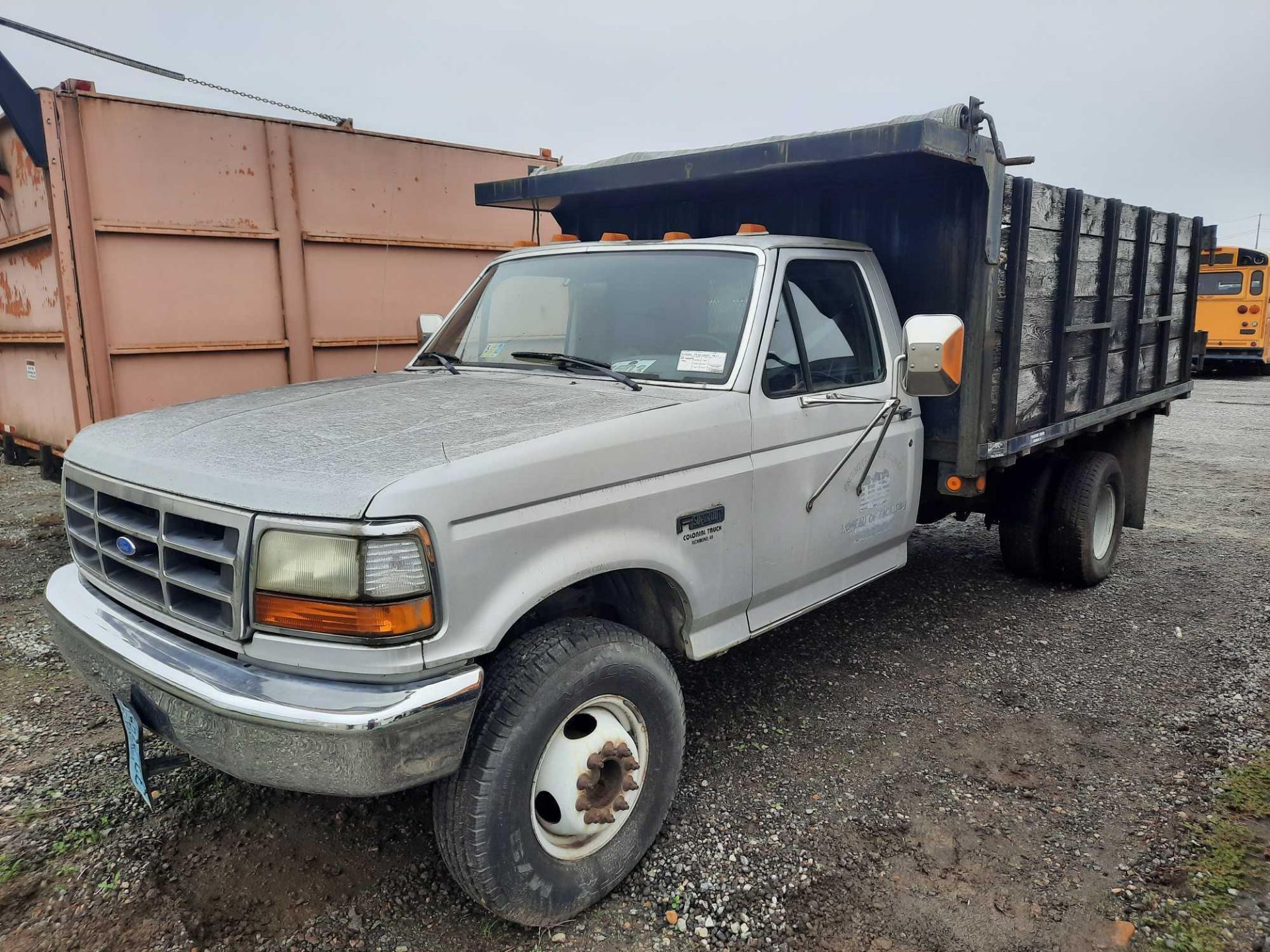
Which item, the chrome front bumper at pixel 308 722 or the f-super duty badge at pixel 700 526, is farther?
the f-super duty badge at pixel 700 526

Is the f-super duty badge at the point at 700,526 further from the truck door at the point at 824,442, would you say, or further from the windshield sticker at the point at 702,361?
the windshield sticker at the point at 702,361

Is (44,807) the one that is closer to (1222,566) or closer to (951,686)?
(951,686)

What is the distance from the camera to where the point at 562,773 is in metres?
2.64

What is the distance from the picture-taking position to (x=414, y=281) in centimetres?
738

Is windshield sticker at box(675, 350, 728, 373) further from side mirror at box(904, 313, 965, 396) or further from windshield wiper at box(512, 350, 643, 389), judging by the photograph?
side mirror at box(904, 313, 965, 396)

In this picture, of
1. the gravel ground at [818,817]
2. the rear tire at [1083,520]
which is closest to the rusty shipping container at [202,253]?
the gravel ground at [818,817]

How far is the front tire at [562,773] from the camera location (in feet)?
7.95

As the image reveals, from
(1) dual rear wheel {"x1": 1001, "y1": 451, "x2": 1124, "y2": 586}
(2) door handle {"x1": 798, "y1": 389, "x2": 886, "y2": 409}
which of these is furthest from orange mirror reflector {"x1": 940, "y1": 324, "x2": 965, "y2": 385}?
(1) dual rear wheel {"x1": 1001, "y1": 451, "x2": 1124, "y2": 586}

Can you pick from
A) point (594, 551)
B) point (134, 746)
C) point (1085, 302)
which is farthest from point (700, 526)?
point (1085, 302)

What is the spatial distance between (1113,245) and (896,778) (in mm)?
3522

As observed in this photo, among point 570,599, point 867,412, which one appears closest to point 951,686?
point 867,412

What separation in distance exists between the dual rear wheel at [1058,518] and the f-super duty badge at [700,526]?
3143 mm

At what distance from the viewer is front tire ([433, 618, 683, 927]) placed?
2.42 meters

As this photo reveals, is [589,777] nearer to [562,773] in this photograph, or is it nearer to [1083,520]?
[562,773]
